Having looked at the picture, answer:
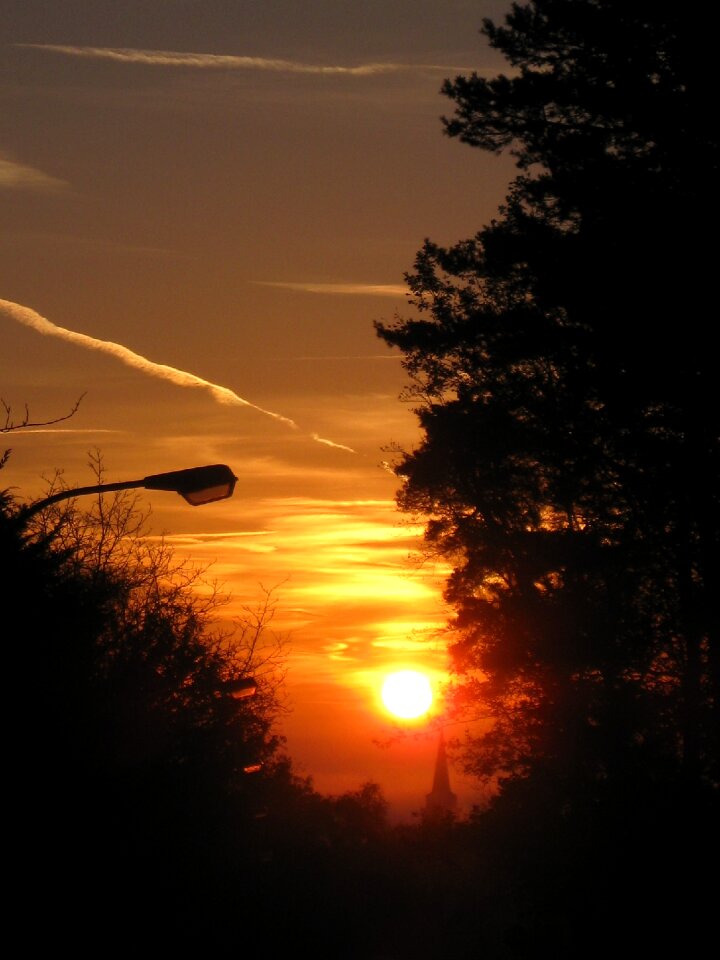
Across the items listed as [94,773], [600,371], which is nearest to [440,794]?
[600,371]

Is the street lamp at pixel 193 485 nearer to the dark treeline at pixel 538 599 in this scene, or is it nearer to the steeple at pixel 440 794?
the dark treeline at pixel 538 599

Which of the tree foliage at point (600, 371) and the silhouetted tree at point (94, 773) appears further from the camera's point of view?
the tree foliage at point (600, 371)

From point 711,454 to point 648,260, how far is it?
10.3ft

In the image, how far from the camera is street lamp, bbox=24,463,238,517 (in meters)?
13.9

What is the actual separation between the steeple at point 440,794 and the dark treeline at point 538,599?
3608 mm

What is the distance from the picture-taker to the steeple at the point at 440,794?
35.8m

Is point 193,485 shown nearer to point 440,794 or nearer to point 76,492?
point 76,492

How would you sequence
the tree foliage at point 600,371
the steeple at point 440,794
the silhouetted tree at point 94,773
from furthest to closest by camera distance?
the steeple at point 440,794 → the tree foliage at point 600,371 → the silhouetted tree at point 94,773

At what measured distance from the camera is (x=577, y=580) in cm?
2662

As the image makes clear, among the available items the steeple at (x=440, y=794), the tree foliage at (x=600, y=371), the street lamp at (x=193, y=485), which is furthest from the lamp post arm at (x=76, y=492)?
the steeple at (x=440, y=794)

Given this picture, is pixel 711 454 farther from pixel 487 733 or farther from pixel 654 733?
pixel 487 733

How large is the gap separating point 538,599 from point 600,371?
27.1ft

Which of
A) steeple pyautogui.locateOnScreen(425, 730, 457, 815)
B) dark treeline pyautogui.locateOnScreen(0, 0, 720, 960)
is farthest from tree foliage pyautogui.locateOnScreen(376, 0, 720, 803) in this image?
steeple pyautogui.locateOnScreen(425, 730, 457, 815)

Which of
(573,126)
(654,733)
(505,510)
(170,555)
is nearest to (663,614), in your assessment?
(654,733)
